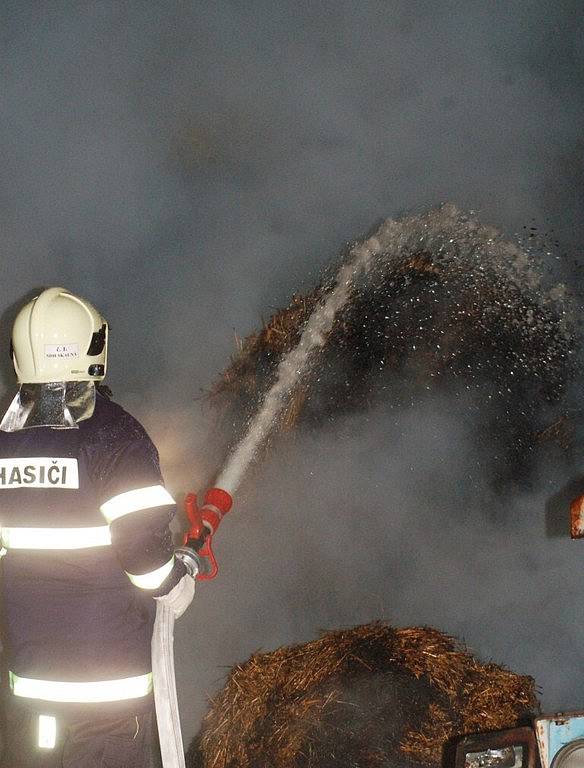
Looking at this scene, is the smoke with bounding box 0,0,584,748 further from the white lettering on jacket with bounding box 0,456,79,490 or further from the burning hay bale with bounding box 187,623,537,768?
the white lettering on jacket with bounding box 0,456,79,490

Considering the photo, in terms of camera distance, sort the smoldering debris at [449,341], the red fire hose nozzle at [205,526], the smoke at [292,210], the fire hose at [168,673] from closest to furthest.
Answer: the fire hose at [168,673] < the red fire hose nozzle at [205,526] < the smoke at [292,210] < the smoldering debris at [449,341]

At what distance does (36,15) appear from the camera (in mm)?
3891

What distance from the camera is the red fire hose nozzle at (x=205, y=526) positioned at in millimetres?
3041

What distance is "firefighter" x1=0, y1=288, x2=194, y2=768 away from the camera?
260cm

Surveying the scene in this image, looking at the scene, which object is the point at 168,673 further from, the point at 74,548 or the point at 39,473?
the point at 39,473

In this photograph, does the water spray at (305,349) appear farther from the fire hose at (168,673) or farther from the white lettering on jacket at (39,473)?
the white lettering on jacket at (39,473)

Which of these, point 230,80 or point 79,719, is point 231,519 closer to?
point 79,719

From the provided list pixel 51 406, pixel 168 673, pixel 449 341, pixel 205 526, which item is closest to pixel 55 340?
pixel 51 406

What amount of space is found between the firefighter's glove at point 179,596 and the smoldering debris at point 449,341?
137cm

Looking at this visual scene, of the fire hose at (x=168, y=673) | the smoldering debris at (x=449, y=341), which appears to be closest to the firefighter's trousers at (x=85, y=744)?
the fire hose at (x=168, y=673)

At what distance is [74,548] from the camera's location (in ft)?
8.63

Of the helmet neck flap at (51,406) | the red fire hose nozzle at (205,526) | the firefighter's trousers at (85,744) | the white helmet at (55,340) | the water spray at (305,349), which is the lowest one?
the firefighter's trousers at (85,744)

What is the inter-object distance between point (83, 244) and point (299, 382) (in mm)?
1314

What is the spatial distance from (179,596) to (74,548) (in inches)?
19.3
